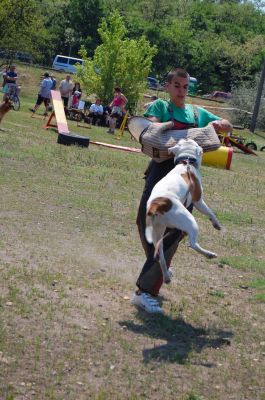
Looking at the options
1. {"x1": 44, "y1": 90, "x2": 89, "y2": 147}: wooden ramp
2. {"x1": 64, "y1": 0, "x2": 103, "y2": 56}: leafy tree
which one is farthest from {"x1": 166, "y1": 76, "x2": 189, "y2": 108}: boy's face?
{"x1": 64, "y1": 0, "x2": 103, "y2": 56}: leafy tree

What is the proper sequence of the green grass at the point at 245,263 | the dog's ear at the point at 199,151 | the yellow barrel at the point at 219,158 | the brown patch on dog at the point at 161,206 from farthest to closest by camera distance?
1. the yellow barrel at the point at 219,158
2. the green grass at the point at 245,263
3. the dog's ear at the point at 199,151
4. the brown patch on dog at the point at 161,206

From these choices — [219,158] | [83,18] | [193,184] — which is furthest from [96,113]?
[83,18]

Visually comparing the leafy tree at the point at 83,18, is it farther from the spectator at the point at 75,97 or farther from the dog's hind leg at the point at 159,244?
the dog's hind leg at the point at 159,244

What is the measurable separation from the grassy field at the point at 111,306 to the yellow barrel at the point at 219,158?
7.09 meters

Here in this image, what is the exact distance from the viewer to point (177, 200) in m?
5.67

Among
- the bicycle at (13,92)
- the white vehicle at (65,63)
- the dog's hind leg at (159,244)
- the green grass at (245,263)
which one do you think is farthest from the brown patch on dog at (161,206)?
the white vehicle at (65,63)

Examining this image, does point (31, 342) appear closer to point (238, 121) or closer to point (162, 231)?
point (162, 231)

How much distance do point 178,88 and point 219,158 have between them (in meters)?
13.3

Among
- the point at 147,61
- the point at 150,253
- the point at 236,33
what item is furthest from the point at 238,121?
the point at 150,253

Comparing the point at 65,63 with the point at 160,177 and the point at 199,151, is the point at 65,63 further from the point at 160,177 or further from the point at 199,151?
the point at 199,151

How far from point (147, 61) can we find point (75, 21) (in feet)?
117

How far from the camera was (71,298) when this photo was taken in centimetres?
643

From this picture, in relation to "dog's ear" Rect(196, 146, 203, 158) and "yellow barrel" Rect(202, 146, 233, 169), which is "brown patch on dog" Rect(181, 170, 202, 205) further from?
"yellow barrel" Rect(202, 146, 233, 169)

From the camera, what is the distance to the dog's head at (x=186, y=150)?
6.02 meters
